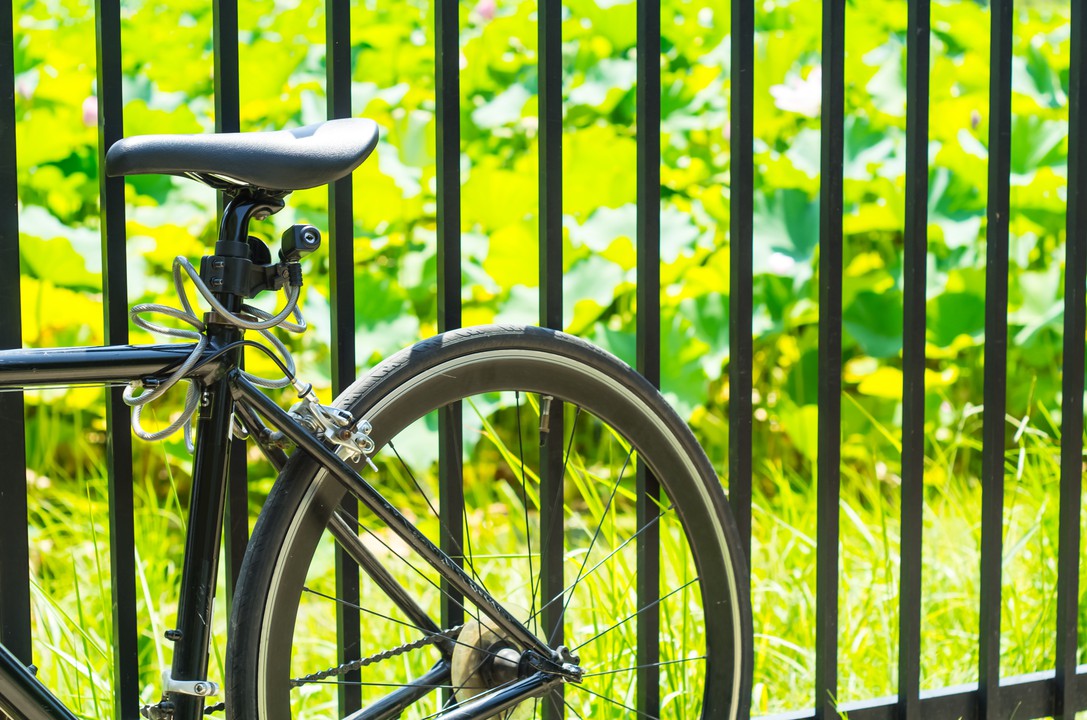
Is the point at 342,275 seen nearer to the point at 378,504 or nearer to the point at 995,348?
the point at 378,504

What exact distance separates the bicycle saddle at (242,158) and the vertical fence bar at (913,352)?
0.93 m

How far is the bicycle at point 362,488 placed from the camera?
1007mm

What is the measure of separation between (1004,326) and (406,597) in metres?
1.06

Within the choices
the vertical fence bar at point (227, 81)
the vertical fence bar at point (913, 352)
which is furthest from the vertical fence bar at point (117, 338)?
the vertical fence bar at point (913, 352)

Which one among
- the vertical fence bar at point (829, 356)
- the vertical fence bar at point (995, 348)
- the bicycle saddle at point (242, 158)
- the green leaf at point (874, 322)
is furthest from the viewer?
the green leaf at point (874, 322)

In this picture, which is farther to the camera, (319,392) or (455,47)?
(319,392)

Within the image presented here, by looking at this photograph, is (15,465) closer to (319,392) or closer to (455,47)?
(455,47)

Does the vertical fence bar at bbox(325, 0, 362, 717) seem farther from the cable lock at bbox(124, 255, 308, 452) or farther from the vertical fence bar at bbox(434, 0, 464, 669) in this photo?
the cable lock at bbox(124, 255, 308, 452)

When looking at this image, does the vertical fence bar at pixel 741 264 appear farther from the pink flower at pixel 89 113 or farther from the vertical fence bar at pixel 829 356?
the pink flower at pixel 89 113

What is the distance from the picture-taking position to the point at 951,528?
229cm

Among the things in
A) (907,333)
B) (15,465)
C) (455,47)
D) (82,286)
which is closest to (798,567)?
(907,333)

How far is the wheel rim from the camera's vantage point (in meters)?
1.13

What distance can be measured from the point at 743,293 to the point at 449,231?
432mm

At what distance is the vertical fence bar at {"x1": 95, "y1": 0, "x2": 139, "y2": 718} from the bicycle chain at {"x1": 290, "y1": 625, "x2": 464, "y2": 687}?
25 centimetres
